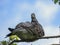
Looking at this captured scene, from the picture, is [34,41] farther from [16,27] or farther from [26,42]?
[16,27]

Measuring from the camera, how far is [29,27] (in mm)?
4496

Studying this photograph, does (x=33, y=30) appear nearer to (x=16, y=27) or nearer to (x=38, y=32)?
(x=38, y=32)

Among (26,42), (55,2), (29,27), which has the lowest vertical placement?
(26,42)

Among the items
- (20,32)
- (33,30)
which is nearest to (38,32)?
(33,30)

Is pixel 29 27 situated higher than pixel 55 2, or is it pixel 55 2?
pixel 55 2

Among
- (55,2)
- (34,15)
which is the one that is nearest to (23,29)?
(34,15)

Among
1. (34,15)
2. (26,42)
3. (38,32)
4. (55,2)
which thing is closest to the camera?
(26,42)

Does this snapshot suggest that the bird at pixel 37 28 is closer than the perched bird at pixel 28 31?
No

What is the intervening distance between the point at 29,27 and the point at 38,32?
0.22 meters

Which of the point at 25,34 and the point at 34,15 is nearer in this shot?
the point at 25,34

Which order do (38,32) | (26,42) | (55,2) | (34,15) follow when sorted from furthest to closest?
1. (55,2)
2. (34,15)
3. (38,32)
4. (26,42)

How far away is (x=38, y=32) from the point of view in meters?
4.46

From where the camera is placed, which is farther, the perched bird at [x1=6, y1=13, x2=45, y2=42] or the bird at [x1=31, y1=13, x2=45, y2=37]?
the bird at [x1=31, y1=13, x2=45, y2=37]

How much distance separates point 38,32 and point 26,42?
0.43 meters
